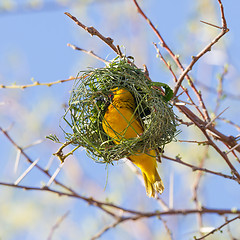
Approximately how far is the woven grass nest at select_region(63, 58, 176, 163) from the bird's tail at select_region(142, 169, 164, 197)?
0.33 metres

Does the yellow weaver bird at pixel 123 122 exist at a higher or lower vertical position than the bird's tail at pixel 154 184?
higher

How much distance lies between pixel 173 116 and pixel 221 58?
2.01 metres

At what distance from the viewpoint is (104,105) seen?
102 inches

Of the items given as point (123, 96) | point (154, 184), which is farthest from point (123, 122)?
point (154, 184)

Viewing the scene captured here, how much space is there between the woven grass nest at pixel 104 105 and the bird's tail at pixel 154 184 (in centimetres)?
33

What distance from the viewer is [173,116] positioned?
8.23 ft

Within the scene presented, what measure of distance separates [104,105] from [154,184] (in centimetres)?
67

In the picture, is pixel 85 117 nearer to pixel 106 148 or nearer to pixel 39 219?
pixel 106 148

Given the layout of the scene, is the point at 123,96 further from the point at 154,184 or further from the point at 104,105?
the point at 154,184

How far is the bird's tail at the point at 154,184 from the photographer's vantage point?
9.10 feet

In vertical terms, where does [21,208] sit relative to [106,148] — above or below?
above

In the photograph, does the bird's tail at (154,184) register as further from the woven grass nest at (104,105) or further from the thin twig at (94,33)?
the thin twig at (94,33)

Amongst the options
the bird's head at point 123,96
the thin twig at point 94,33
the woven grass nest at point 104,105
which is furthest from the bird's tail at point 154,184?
the thin twig at point 94,33

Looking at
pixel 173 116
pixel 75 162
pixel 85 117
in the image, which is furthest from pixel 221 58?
pixel 75 162
